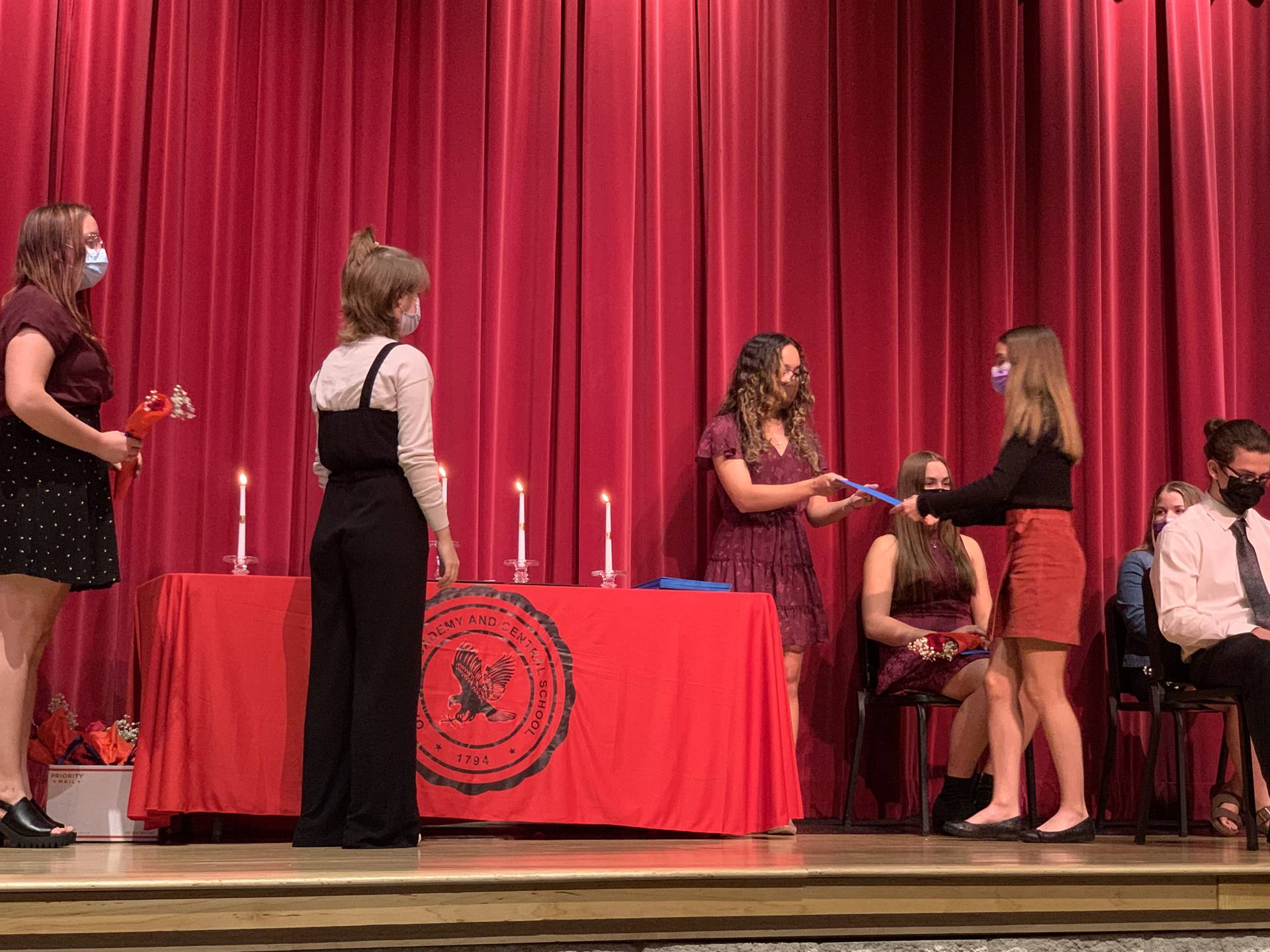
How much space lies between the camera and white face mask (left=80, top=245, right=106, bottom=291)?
11.7ft

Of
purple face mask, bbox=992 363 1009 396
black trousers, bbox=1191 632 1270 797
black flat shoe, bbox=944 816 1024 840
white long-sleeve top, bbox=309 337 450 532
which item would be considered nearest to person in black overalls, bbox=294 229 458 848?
white long-sleeve top, bbox=309 337 450 532

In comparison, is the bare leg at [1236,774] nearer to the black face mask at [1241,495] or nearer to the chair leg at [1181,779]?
the chair leg at [1181,779]

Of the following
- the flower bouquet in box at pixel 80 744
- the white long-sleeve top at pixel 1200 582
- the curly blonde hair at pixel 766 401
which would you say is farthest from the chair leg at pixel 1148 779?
the flower bouquet in box at pixel 80 744

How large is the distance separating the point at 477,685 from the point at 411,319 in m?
1.08

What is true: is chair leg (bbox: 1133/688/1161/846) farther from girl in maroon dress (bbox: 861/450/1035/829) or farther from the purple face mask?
the purple face mask

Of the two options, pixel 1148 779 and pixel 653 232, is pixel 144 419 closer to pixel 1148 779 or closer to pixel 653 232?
pixel 653 232

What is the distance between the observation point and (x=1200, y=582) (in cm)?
395

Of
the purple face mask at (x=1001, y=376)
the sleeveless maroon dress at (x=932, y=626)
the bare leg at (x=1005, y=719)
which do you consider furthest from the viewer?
the sleeveless maroon dress at (x=932, y=626)

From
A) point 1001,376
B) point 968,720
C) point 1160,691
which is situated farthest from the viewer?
point 968,720

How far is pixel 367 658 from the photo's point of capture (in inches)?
134

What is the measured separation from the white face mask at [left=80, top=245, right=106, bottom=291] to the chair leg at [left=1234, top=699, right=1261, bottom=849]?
11.1 feet

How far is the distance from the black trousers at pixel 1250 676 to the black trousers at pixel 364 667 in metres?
2.25

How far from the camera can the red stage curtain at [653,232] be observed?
15.7ft

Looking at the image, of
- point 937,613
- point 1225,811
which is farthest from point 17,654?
point 1225,811
